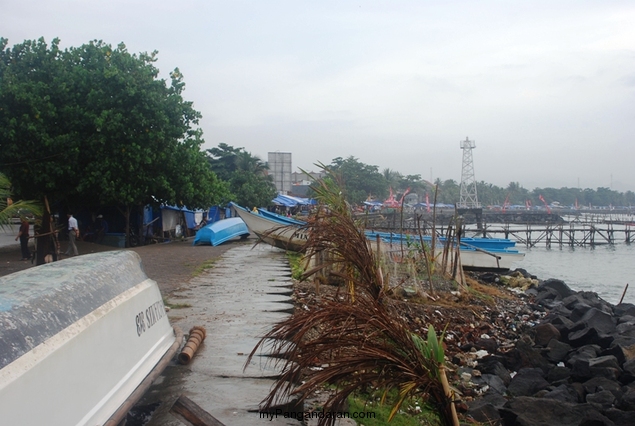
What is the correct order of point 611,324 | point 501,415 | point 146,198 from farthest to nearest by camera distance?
point 146,198
point 611,324
point 501,415

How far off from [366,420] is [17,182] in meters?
18.8

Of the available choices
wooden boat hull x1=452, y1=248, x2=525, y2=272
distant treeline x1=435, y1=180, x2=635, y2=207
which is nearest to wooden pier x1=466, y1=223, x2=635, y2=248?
wooden boat hull x1=452, y1=248, x2=525, y2=272

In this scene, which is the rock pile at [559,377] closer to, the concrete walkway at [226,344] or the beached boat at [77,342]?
the concrete walkway at [226,344]

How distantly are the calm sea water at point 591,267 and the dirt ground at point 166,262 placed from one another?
15790 millimetres

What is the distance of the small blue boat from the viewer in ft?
81.5

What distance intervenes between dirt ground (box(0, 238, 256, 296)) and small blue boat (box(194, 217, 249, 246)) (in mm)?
754

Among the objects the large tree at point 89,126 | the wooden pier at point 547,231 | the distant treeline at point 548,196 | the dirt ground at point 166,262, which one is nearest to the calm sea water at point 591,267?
the wooden pier at point 547,231

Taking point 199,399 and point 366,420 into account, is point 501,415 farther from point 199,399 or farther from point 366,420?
point 199,399

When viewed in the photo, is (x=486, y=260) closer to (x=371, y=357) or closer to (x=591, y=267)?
(x=591, y=267)

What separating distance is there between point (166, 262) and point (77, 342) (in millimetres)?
13502

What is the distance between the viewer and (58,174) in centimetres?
2036

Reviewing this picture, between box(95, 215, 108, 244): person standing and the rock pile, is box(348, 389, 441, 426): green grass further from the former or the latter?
box(95, 215, 108, 244): person standing

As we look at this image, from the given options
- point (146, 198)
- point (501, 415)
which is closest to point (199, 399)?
point (501, 415)

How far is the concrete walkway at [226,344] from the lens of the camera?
534 cm
